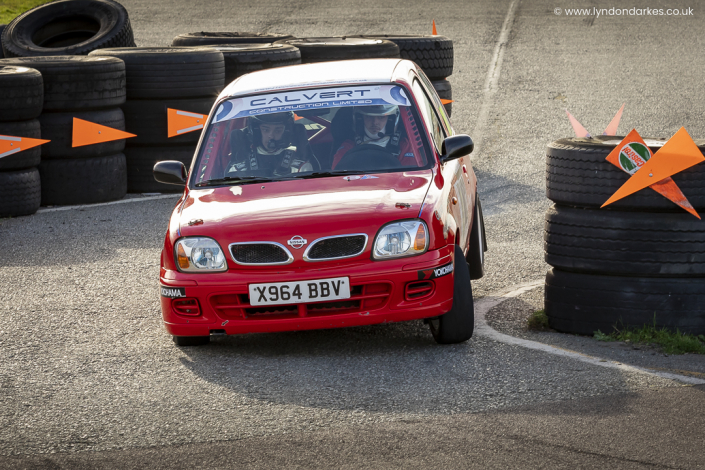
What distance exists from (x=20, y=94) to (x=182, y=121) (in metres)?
2.15

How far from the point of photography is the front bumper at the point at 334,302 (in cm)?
507

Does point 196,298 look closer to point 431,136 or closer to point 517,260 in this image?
point 431,136

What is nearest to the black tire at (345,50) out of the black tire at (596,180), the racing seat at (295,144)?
the racing seat at (295,144)

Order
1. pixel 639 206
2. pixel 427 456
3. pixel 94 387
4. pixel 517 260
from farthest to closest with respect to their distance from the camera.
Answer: pixel 517 260
pixel 639 206
pixel 94 387
pixel 427 456

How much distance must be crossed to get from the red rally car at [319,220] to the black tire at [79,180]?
17.4ft

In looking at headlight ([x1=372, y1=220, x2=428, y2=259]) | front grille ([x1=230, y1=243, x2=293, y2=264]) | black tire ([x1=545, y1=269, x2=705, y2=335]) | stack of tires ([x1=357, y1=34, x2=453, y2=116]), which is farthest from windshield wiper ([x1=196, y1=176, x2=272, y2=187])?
stack of tires ([x1=357, y1=34, x2=453, y2=116])

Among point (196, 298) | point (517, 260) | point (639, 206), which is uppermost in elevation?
point (639, 206)

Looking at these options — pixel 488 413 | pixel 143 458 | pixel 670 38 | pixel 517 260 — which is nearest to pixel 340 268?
pixel 488 413

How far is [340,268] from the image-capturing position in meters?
5.07

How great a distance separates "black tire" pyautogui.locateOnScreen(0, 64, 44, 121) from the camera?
10.1 m

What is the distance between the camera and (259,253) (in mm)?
5152

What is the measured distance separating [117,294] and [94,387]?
2186 mm

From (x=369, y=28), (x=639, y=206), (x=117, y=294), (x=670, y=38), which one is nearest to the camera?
(x=639, y=206)

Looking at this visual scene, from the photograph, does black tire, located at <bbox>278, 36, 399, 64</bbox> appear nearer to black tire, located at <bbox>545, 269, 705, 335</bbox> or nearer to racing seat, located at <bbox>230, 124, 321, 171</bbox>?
racing seat, located at <bbox>230, 124, 321, 171</bbox>
